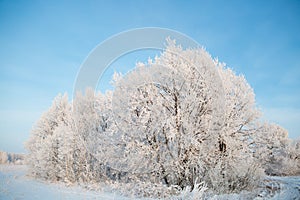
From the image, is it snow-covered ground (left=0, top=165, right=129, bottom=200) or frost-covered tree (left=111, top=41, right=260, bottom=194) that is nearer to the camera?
snow-covered ground (left=0, top=165, right=129, bottom=200)

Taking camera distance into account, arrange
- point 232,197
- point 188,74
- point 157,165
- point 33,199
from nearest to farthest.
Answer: point 33,199
point 232,197
point 157,165
point 188,74

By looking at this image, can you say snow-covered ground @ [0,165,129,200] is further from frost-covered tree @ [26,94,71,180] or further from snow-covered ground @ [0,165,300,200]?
frost-covered tree @ [26,94,71,180]

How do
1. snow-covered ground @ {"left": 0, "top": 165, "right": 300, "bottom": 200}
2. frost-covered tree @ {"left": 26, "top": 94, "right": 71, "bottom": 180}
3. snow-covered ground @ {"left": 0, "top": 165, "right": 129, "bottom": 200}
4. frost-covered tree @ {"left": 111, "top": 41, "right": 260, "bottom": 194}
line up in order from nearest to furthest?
snow-covered ground @ {"left": 0, "top": 165, "right": 129, "bottom": 200} → snow-covered ground @ {"left": 0, "top": 165, "right": 300, "bottom": 200} → frost-covered tree @ {"left": 111, "top": 41, "right": 260, "bottom": 194} → frost-covered tree @ {"left": 26, "top": 94, "right": 71, "bottom": 180}

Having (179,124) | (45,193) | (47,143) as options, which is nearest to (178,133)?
(179,124)

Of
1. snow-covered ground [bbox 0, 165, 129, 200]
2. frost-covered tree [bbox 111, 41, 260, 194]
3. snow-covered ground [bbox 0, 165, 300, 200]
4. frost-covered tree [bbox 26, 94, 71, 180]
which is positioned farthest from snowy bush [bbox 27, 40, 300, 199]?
frost-covered tree [bbox 26, 94, 71, 180]

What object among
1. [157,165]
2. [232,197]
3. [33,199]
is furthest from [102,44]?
[232,197]

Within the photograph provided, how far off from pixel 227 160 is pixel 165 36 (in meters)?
8.44

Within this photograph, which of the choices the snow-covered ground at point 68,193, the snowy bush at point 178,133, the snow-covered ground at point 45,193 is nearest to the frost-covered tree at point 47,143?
the snowy bush at point 178,133

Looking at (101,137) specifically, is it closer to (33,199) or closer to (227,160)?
(33,199)

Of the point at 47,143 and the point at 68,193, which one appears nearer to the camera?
the point at 68,193

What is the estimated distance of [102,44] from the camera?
14523mm

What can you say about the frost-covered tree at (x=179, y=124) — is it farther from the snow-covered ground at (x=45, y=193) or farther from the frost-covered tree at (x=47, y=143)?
the frost-covered tree at (x=47, y=143)

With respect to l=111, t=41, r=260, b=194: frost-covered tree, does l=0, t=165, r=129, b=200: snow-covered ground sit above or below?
below

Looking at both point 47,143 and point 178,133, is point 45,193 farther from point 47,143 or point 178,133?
point 47,143
